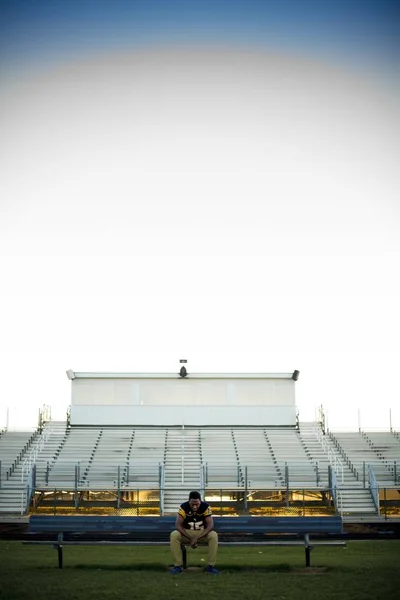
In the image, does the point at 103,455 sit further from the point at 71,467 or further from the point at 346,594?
the point at 346,594

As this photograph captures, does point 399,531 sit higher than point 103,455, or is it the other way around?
point 103,455

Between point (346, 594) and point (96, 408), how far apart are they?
26265 millimetres

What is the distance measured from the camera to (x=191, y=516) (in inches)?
426

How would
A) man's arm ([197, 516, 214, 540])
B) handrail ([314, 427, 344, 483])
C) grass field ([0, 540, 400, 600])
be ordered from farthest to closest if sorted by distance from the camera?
handrail ([314, 427, 344, 483])
man's arm ([197, 516, 214, 540])
grass field ([0, 540, 400, 600])

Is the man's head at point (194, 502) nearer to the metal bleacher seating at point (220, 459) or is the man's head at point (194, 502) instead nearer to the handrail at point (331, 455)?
the metal bleacher seating at point (220, 459)

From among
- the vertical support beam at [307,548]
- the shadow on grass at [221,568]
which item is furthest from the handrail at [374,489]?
the shadow on grass at [221,568]

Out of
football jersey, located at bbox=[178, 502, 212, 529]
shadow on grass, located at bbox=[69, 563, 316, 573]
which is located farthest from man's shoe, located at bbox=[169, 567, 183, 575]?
football jersey, located at bbox=[178, 502, 212, 529]

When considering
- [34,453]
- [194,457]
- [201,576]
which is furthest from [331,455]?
[201,576]

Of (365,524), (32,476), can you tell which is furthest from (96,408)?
(365,524)

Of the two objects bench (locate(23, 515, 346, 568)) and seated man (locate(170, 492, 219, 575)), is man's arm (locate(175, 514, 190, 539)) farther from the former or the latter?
bench (locate(23, 515, 346, 568))

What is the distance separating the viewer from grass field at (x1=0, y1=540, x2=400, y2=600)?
8.57 metres

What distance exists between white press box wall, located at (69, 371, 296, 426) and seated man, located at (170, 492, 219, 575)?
74.9ft

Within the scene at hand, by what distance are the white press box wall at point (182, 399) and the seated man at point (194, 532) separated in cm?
2283

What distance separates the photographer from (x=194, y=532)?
35.1 ft
